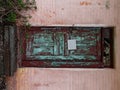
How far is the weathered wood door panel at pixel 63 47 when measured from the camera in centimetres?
442

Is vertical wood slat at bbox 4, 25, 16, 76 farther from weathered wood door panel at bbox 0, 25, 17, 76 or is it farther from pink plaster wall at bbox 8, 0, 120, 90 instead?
pink plaster wall at bbox 8, 0, 120, 90

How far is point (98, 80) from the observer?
4340 millimetres

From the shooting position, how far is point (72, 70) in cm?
436

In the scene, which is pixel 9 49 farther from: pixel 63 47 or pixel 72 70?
pixel 72 70

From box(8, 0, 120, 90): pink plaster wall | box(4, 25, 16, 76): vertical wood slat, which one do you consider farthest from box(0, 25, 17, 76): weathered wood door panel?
box(8, 0, 120, 90): pink plaster wall

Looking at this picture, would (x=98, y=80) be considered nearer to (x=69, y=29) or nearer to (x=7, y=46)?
(x=69, y=29)

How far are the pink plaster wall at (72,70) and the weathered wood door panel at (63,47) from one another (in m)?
0.11

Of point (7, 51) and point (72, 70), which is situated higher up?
point (7, 51)

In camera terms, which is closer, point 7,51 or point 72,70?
point 7,51

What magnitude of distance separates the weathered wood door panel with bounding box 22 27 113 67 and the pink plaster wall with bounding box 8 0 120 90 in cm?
11

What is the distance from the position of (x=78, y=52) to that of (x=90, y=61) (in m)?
0.20

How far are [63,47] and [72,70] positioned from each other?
328 millimetres

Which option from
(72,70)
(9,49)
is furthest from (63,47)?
(9,49)

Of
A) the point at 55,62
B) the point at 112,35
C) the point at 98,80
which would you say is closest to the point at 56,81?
the point at 55,62
